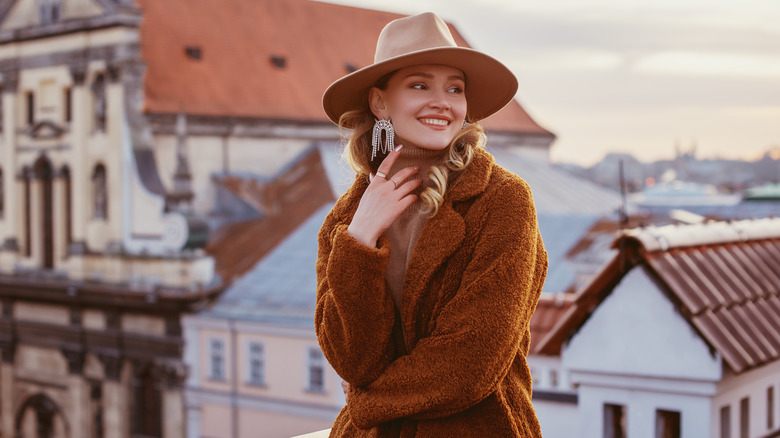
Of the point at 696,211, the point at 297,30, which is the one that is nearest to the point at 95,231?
the point at 297,30

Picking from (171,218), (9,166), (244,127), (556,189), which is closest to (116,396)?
(171,218)

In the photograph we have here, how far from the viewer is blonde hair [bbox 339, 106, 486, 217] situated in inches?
92.1

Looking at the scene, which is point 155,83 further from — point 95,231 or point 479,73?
point 479,73

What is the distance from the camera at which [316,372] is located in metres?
20.1

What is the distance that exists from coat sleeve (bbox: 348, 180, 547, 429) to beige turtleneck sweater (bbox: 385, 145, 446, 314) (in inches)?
6.5

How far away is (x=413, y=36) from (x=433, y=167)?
0.31m

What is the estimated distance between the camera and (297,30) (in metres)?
30.3

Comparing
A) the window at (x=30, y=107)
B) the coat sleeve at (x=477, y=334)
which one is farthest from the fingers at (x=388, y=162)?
the window at (x=30, y=107)

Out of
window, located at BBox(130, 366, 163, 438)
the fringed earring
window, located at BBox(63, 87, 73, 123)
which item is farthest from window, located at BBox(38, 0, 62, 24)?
the fringed earring

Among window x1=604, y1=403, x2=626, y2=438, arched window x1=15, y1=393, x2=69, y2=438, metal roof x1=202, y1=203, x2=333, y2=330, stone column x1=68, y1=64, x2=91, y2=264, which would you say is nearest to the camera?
window x1=604, y1=403, x2=626, y2=438

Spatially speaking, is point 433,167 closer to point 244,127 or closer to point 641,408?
point 641,408

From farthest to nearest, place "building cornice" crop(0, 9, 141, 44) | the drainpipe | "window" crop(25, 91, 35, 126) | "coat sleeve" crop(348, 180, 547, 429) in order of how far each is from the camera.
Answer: "window" crop(25, 91, 35, 126) < "building cornice" crop(0, 9, 141, 44) < the drainpipe < "coat sleeve" crop(348, 180, 547, 429)

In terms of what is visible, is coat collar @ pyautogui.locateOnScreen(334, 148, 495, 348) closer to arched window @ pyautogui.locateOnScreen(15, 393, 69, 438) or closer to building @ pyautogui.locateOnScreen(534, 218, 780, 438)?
building @ pyautogui.locateOnScreen(534, 218, 780, 438)

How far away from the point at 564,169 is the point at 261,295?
13.9m
